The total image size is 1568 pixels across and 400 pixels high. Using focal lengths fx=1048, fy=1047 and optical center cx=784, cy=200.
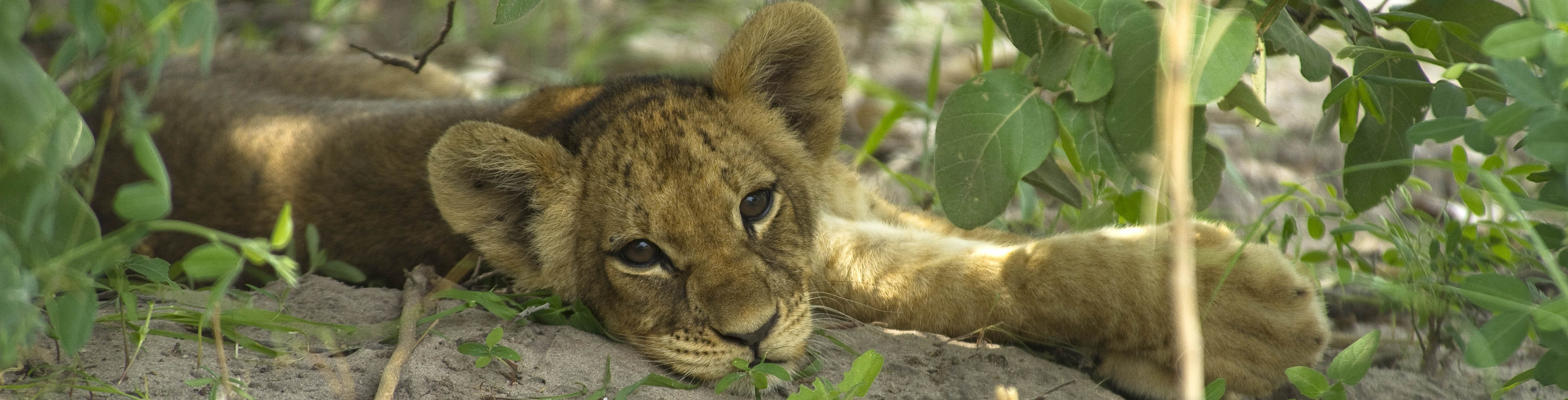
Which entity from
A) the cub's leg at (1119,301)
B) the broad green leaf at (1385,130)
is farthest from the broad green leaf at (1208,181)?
the broad green leaf at (1385,130)

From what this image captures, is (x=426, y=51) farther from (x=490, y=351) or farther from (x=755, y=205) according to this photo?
(x=490, y=351)

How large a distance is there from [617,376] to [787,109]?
1.08 meters

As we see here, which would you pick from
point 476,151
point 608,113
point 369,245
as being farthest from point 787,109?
point 369,245

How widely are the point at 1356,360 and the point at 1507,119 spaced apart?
0.53 metres

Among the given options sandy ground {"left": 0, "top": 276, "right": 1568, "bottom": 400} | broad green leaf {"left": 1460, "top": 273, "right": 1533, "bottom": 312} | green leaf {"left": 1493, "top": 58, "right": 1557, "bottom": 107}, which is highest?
green leaf {"left": 1493, "top": 58, "right": 1557, "bottom": 107}

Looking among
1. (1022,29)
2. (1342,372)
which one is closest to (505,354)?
(1022,29)

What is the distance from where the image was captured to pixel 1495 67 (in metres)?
1.69

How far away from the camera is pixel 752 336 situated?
2.34 metres

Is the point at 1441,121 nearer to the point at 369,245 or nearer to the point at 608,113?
the point at 608,113

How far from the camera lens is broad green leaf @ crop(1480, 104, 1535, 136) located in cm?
168

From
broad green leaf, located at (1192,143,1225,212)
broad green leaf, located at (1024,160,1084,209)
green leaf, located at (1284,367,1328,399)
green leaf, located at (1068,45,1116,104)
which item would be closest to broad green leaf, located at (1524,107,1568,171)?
green leaf, located at (1284,367,1328,399)

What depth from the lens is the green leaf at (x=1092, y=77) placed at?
2264mm

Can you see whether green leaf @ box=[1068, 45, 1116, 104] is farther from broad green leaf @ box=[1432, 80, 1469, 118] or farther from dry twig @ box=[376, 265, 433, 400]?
dry twig @ box=[376, 265, 433, 400]

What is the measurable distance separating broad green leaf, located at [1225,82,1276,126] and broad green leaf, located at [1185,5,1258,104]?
0.44 meters
